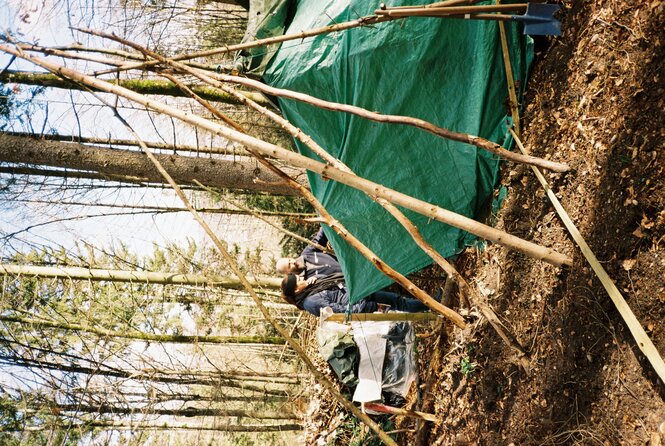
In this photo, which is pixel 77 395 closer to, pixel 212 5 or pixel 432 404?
pixel 432 404

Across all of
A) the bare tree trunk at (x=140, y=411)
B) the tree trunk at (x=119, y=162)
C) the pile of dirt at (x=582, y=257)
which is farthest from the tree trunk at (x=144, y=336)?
the pile of dirt at (x=582, y=257)

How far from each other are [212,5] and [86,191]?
3157 millimetres

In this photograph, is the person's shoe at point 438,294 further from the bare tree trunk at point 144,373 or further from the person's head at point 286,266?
the bare tree trunk at point 144,373

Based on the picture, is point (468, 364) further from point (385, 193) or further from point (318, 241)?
point (318, 241)

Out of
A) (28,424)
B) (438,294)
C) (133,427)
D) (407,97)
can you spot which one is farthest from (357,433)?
(28,424)

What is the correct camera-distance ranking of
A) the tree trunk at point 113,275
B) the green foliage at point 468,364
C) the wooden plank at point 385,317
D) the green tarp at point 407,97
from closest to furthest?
the green tarp at point 407,97
the green foliage at point 468,364
the wooden plank at point 385,317
the tree trunk at point 113,275

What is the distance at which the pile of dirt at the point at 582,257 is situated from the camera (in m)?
2.08

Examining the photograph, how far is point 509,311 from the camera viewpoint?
119 inches

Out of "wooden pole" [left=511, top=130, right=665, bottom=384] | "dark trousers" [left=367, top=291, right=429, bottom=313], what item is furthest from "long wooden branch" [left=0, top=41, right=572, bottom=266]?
"dark trousers" [left=367, top=291, right=429, bottom=313]

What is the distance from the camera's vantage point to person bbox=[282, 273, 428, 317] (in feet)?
14.8

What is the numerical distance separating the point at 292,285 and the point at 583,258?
104 inches

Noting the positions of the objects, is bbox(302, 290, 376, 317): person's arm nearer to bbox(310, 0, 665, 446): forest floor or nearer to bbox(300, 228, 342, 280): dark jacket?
bbox(300, 228, 342, 280): dark jacket

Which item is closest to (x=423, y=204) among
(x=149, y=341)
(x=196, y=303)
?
(x=149, y=341)

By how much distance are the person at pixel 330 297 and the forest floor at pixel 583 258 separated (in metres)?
1.10
